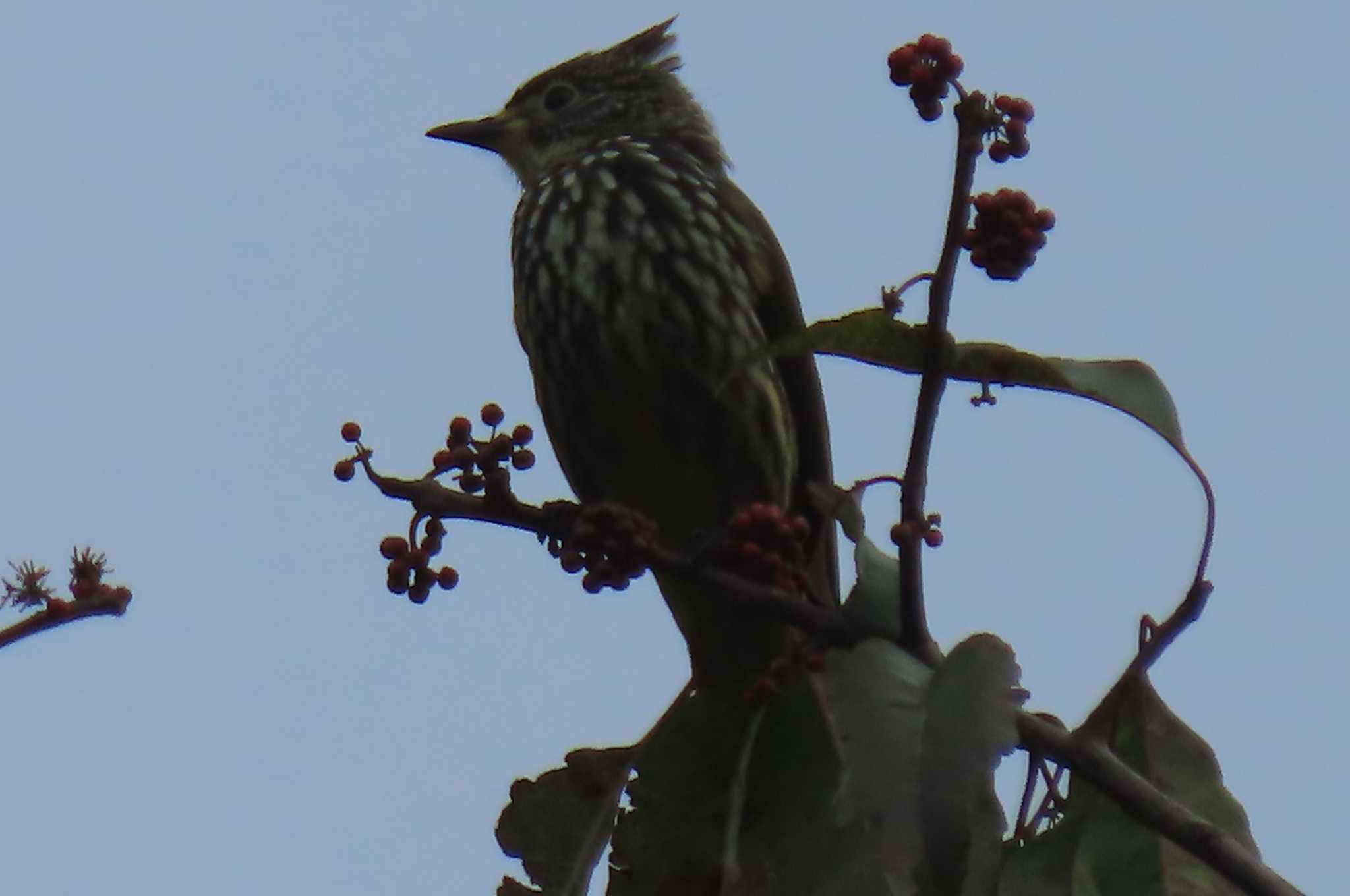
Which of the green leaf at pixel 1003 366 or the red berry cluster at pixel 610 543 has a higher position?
the green leaf at pixel 1003 366

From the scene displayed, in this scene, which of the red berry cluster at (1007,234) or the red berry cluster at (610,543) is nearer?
the red berry cluster at (1007,234)

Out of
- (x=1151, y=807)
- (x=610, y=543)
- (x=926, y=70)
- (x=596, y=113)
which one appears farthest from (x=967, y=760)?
(x=596, y=113)

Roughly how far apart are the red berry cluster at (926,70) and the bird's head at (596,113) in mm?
2426

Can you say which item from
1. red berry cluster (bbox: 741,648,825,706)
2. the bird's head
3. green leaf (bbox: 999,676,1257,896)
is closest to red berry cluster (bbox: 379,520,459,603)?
red berry cluster (bbox: 741,648,825,706)

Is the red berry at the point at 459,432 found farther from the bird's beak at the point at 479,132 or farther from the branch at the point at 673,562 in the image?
the bird's beak at the point at 479,132

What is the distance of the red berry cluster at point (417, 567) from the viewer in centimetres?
261

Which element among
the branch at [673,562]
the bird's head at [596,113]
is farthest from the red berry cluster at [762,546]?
the bird's head at [596,113]

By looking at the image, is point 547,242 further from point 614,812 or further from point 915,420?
point 915,420

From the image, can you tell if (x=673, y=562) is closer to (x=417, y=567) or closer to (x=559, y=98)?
(x=417, y=567)

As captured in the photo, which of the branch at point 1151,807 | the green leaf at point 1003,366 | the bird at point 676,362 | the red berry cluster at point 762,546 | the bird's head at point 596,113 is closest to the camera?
the branch at point 1151,807

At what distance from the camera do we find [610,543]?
2.60 meters

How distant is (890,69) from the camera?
7.22 ft

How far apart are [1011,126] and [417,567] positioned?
3.25 ft

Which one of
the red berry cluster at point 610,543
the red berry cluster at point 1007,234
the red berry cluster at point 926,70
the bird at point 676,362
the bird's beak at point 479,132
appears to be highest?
the bird's beak at point 479,132
